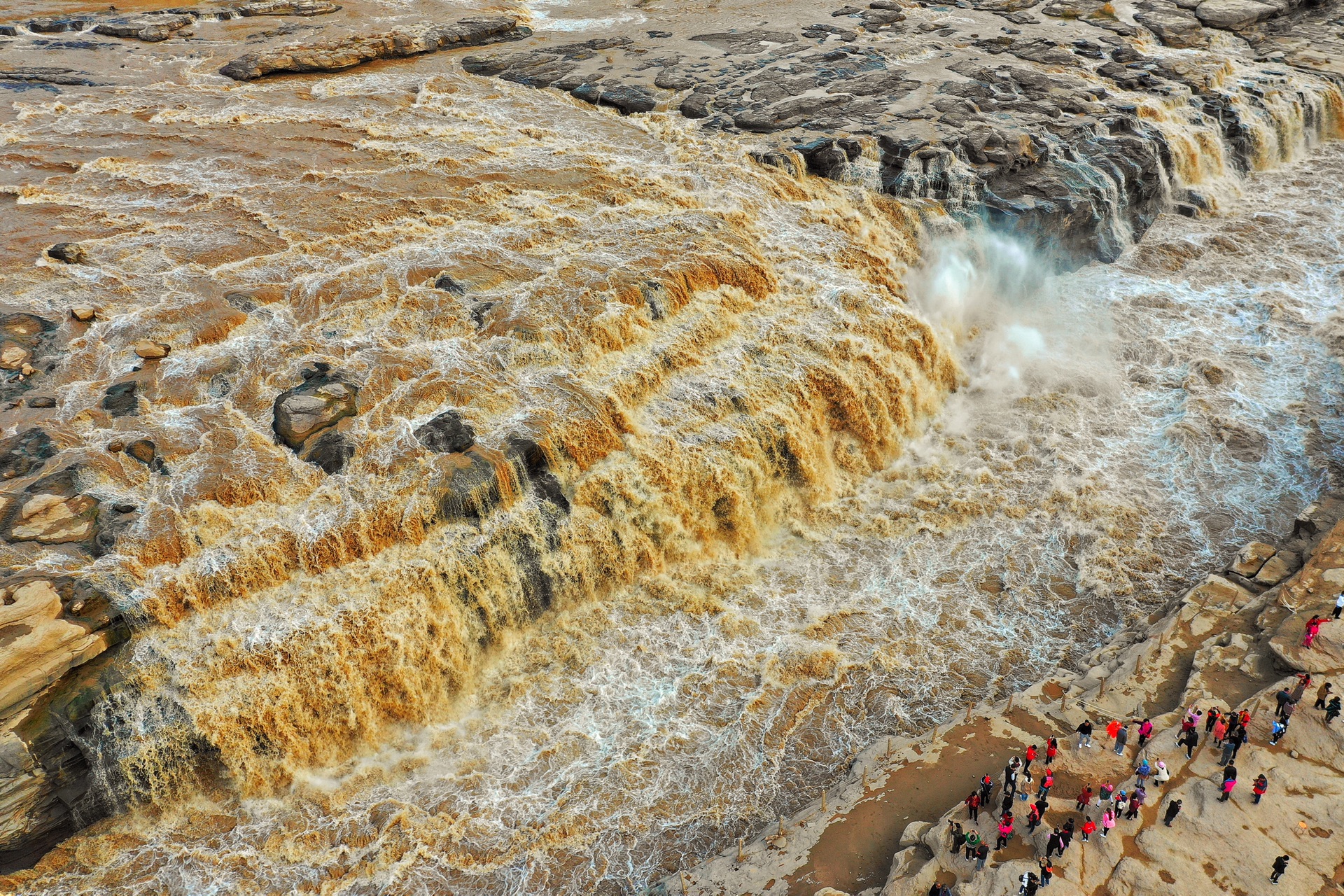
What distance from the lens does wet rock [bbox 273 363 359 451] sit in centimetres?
1581

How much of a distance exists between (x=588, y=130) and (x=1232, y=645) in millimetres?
22820

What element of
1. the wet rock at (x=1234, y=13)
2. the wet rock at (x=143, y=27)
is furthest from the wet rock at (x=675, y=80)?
the wet rock at (x=1234, y=13)

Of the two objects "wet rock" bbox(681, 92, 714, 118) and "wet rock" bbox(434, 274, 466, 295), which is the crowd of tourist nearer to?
"wet rock" bbox(434, 274, 466, 295)

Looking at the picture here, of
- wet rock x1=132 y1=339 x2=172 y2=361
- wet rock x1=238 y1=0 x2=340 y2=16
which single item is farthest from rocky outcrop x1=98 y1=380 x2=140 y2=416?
wet rock x1=238 y1=0 x2=340 y2=16

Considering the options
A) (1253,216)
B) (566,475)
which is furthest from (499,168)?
(1253,216)

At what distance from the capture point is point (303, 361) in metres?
17.3

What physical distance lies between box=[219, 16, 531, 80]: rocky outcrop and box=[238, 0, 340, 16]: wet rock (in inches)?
218

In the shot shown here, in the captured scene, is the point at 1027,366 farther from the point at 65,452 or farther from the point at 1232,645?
the point at 65,452

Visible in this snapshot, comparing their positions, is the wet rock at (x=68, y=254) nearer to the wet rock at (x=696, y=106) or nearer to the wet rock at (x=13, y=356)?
the wet rock at (x=13, y=356)

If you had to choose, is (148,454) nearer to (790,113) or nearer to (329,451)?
(329,451)

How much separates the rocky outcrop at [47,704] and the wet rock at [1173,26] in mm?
41364

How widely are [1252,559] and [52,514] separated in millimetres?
20873

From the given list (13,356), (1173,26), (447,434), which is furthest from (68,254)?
(1173,26)

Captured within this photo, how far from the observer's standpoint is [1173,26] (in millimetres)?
35719
